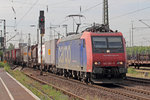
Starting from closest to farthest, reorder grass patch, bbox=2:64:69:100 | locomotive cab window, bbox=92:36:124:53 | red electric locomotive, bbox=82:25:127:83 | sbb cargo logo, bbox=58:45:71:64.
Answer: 1. grass patch, bbox=2:64:69:100
2. red electric locomotive, bbox=82:25:127:83
3. locomotive cab window, bbox=92:36:124:53
4. sbb cargo logo, bbox=58:45:71:64

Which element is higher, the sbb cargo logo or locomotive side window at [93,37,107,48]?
locomotive side window at [93,37,107,48]

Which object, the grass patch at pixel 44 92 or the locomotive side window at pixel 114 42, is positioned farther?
the locomotive side window at pixel 114 42

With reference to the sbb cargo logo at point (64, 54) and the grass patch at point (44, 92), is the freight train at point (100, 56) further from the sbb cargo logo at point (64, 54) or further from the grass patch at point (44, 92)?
the grass patch at point (44, 92)

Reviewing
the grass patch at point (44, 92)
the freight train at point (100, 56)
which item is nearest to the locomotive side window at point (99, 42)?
the freight train at point (100, 56)

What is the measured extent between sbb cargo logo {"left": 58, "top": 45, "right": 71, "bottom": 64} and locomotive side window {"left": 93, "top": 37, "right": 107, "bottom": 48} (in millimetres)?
4497

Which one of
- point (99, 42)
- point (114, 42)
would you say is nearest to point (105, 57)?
point (99, 42)

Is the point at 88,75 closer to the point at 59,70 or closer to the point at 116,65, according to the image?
the point at 116,65

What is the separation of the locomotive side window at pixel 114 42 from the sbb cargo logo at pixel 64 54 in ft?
15.6

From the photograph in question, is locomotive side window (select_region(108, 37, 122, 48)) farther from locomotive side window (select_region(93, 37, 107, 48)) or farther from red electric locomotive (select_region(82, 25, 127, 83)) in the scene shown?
locomotive side window (select_region(93, 37, 107, 48))

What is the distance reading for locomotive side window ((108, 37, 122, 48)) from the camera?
1655 centimetres

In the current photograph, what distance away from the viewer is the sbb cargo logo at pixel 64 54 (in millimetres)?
20934

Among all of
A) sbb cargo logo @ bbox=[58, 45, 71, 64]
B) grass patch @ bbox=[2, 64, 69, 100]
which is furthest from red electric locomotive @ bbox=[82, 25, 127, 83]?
sbb cargo logo @ bbox=[58, 45, 71, 64]

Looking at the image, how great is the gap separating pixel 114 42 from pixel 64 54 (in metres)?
6.51

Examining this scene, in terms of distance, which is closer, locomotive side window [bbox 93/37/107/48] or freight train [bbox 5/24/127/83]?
freight train [bbox 5/24/127/83]
